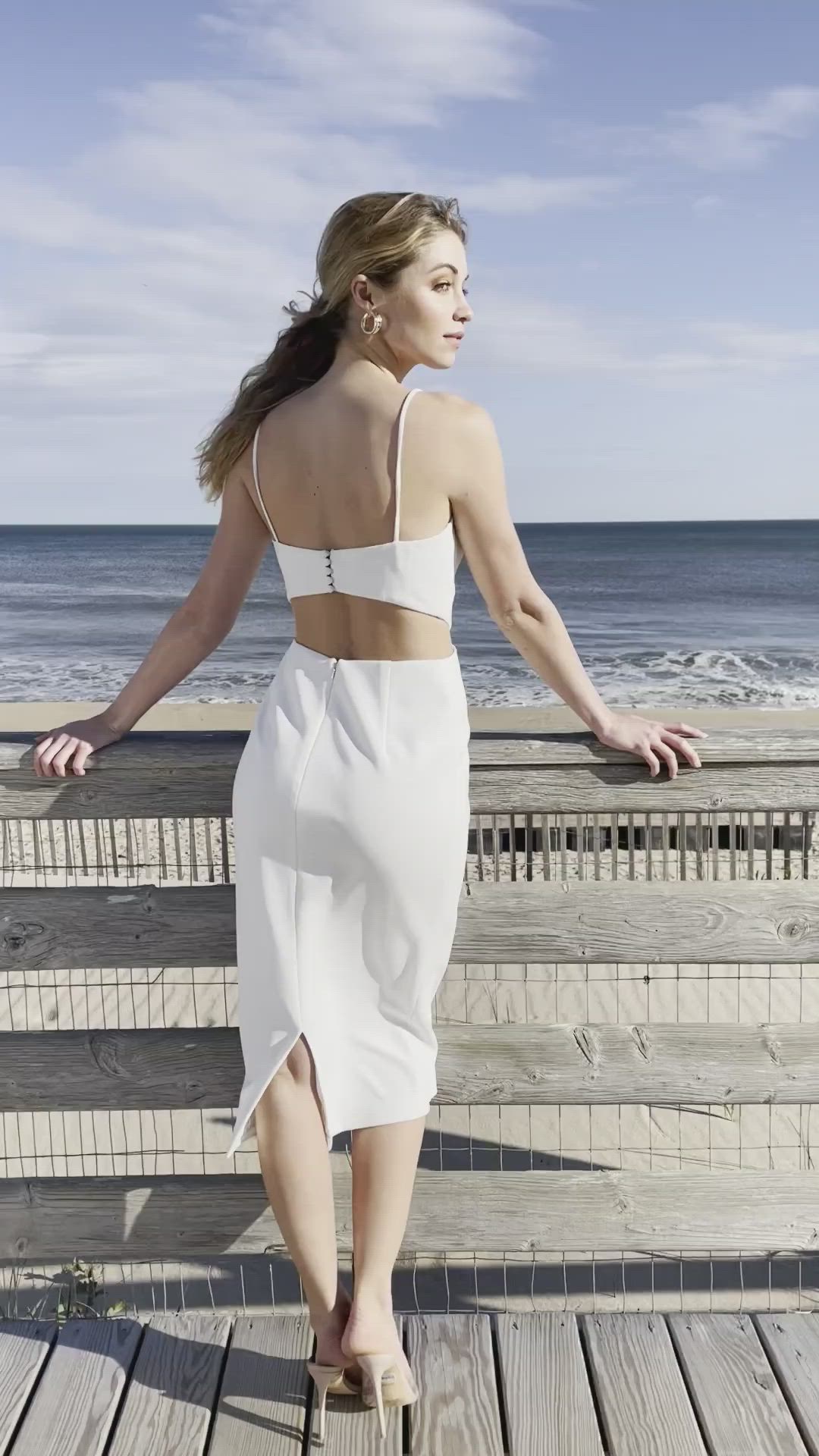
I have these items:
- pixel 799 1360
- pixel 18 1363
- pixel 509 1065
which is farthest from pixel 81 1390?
pixel 799 1360

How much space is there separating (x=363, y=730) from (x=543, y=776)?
0.40 m

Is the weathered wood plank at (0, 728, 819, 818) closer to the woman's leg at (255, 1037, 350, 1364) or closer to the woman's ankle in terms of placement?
the woman's leg at (255, 1037, 350, 1364)

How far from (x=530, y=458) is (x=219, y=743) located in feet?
186

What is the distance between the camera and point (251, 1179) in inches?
89.7

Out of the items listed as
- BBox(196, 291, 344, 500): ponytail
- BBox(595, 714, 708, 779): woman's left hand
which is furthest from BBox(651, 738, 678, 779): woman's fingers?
BBox(196, 291, 344, 500): ponytail

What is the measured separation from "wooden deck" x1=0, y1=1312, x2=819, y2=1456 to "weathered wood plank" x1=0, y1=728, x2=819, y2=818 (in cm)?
94

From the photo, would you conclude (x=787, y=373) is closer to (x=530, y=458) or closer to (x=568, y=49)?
(x=530, y=458)

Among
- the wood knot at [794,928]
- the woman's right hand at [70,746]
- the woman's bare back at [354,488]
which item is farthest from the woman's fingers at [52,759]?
the wood knot at [794,928]

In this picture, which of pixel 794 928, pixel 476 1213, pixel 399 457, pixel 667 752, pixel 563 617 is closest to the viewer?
pixel 399 457

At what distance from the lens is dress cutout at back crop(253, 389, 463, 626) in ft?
5.98

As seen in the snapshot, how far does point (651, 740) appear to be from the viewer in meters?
2.03

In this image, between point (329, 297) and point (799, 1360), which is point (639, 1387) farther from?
point (329, 297)

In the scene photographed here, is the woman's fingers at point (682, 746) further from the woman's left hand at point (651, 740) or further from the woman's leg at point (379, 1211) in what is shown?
the woman's leg at point (379, 1211)

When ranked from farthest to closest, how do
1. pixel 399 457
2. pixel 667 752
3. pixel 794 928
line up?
pixel 794 928, pixel 667 752, pixel 399 457
